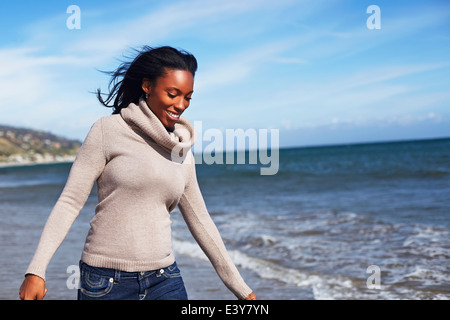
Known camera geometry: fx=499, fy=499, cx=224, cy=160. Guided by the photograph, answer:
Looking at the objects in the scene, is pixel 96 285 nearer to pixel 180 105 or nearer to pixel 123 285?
pixel 123 285

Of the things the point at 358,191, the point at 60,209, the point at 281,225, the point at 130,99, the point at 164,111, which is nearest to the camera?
the point at 60,209

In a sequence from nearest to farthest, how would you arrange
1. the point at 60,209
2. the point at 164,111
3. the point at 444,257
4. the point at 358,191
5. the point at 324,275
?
1. the point at 60,209
2. the point at 164,111
3. the point at 324,275
4. the point at 444,257
5. the point at 358,191

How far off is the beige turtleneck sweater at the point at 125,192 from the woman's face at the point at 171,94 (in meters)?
0.06

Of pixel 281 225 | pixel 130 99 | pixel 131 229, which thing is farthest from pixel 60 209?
pixel 281 225

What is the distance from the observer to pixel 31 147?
148 meters

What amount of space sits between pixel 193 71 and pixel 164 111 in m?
0.24

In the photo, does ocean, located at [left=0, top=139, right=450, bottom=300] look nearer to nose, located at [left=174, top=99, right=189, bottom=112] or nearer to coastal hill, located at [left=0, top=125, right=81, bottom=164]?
nose, located at [left=174, top=99, right=189, bottom=112]

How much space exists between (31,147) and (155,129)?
15598 cm

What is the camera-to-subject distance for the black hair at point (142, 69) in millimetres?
2338

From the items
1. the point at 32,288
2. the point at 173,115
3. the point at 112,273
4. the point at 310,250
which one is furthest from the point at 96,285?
the point at 310,250

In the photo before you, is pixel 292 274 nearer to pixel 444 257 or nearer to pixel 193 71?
pixel 444 257

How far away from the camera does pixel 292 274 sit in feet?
23.4

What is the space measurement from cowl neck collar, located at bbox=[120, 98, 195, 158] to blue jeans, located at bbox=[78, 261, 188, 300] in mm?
574

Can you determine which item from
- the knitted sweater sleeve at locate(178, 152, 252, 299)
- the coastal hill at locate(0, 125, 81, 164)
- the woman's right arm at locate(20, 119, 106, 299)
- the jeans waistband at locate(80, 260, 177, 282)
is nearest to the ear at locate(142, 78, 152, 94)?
the woman's right arm at locate(20, 119, 106, 299)
